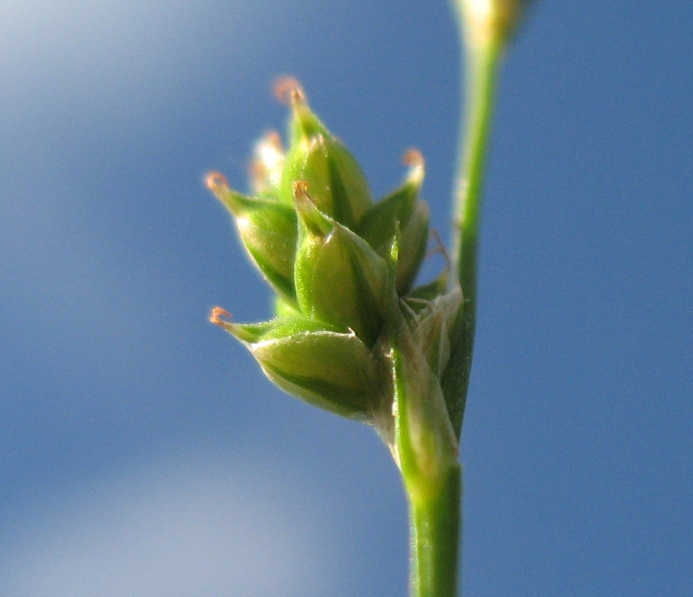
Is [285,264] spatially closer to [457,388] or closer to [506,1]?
[457,388]

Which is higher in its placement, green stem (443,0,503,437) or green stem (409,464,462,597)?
green stem (443,0,503,437)

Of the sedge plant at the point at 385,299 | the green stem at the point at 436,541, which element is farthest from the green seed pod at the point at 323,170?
the green stem at the point at 436,541

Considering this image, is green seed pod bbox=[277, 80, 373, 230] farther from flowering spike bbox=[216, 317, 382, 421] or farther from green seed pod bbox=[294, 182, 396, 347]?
flowering spike bbox=[216, 317, 382, 421]

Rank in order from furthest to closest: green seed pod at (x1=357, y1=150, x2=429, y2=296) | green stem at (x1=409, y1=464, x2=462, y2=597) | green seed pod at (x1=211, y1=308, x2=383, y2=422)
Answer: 1. green seed pod at (x1=357, y1=150, x2=429, y2=296)
2. green seed pod at (x1=211, y1=308, x2=383, y2=422)
3. green stem at (x1=409, y1=464, x2=462, y2=597)

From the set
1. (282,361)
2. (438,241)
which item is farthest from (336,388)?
(438,241)

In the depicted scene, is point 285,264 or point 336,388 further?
point 285,264

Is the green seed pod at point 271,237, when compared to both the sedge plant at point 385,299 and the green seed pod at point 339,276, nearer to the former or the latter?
the sedge plant at point 385,299

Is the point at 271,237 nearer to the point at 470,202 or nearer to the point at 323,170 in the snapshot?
the point at 323,170

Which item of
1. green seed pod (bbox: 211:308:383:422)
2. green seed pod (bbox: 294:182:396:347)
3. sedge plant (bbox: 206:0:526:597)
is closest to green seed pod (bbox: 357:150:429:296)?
sedge plant (bbox: 206:0:526:597)
